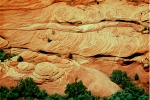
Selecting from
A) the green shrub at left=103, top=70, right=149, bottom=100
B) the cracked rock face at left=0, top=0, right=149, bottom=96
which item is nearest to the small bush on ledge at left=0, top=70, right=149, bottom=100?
the green shrub at left=103, top=70, right=149, bottom=100

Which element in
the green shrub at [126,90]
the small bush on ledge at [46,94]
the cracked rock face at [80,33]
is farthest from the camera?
the cracked rock face at [80,33]

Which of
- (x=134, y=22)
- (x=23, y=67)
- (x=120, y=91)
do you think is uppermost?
(x=134, y=22)

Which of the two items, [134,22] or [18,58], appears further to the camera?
[134,22]

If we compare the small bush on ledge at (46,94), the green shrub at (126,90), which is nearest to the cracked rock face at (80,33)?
the green shrub at (126,90)

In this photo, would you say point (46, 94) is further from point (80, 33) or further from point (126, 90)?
point (80, 33)

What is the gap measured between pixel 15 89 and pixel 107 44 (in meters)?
7.87

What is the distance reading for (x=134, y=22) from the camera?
94.8ft

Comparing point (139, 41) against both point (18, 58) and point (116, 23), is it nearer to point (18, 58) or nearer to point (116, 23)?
point (116, 23)

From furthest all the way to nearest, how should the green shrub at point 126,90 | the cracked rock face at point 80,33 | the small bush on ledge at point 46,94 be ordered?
the cracked rock face at point 80,33 < the green shrub at point 126,90 < the small bush on ledge at point 46,94

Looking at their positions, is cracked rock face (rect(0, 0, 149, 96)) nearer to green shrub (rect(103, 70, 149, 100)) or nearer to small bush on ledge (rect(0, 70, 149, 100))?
A: green shrub (rect(103, 70, 149, 100))

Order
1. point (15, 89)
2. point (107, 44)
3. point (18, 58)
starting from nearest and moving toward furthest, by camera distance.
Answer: point (15, 89), point (18, 58), point (107, 44)

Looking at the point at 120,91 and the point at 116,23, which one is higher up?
the point at 116,23

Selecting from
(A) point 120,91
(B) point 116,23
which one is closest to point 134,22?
(B) point 116,23

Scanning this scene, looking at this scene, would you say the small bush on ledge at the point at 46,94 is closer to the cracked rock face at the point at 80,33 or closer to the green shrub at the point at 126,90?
the green shrub at the point at 126,90
